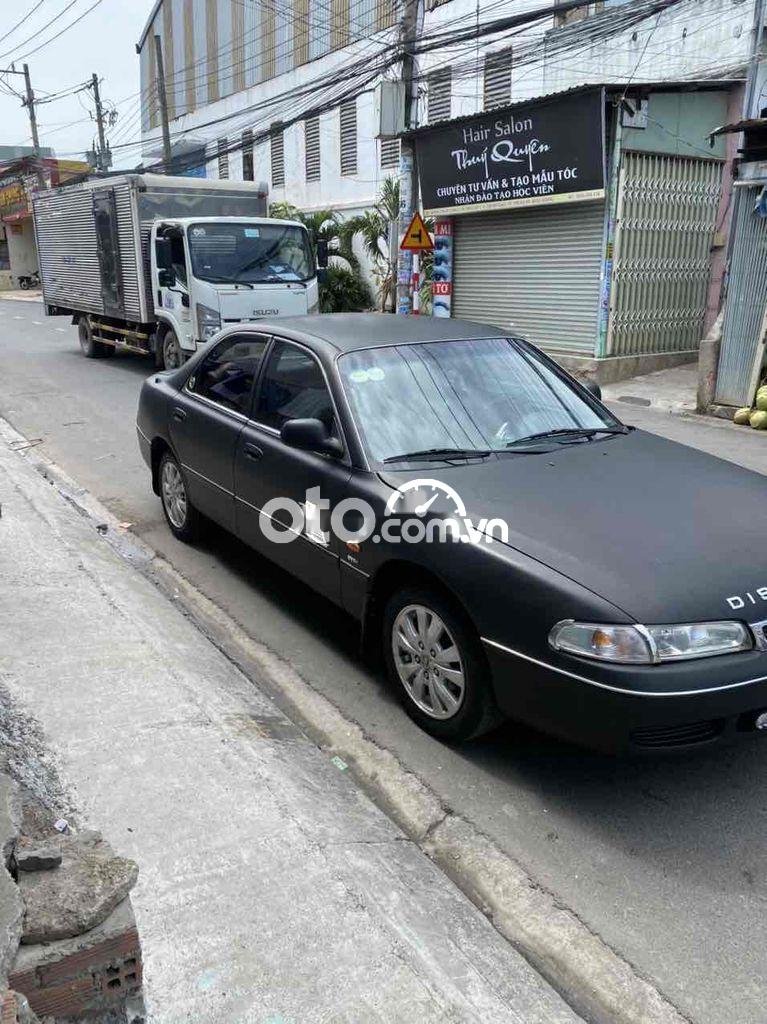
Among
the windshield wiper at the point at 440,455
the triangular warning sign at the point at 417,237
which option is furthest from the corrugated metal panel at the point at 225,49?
the windshield wiper at the point at 440,455

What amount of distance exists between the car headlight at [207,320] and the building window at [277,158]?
1911cm

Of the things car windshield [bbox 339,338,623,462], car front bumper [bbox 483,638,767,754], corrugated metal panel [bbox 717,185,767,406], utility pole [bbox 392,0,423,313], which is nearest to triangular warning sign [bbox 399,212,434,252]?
utility pole [bbox 392,0,423,313]

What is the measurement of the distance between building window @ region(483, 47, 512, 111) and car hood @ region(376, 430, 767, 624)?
1715 cm

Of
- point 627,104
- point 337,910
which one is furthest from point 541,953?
point 627,104

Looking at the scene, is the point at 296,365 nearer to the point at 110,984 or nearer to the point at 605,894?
the point at 605,894

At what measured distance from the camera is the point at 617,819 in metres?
3.20

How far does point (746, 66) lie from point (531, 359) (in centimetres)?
1169

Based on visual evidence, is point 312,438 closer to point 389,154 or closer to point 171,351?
point 171,351

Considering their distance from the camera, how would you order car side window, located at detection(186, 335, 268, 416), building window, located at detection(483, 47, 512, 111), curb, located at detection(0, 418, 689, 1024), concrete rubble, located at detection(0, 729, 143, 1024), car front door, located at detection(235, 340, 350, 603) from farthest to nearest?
building window, located at detection(483, 47, 512, 111) < car side window, located at detection(186, 335, 268, 416) < car front door, located at detection(235, 340, 350, 603) < curb, located at detection(0, 418, 689, 1024) < concrete rubble, located at detection(0, 729, 143, 1024)

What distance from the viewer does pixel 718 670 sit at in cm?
286

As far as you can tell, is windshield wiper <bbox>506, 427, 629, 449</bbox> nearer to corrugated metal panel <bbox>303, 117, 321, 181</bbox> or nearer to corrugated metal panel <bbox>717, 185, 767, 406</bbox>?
corrugated metal panel <bbox>717, 185, 767, 406</bbox>

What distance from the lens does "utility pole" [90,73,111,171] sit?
41.5m

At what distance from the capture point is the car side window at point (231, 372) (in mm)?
5117

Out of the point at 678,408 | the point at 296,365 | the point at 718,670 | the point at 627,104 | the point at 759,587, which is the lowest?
the point at 678,408
